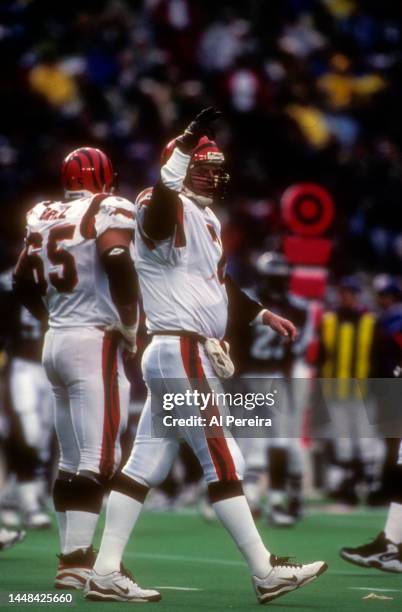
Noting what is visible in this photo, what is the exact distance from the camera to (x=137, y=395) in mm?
13812

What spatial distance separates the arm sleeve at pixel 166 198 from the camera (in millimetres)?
6105

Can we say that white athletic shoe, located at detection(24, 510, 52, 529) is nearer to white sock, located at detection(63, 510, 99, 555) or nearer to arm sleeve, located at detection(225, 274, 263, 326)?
white sock, located at detection(63, 510, 99, 555)

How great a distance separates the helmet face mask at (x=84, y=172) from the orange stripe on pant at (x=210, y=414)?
A: 4.11ft

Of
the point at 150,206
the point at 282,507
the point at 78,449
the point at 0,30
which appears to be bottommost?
the point at 282,507

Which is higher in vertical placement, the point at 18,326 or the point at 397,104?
the point at 397,104

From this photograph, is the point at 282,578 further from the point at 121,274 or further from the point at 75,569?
the point at 121,274

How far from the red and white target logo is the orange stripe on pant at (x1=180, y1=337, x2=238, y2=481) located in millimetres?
7596

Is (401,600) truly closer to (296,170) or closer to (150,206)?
(150,206)

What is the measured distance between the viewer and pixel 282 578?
20.3ft

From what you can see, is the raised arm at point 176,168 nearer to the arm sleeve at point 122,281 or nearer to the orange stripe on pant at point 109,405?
the arm sleeve at point 122,281


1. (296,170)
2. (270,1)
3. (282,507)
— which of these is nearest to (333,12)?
(270,1)

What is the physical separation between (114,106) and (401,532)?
11.9 meters

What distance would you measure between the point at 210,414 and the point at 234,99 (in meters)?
13.6

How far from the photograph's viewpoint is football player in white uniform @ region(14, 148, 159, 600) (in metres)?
6.94
